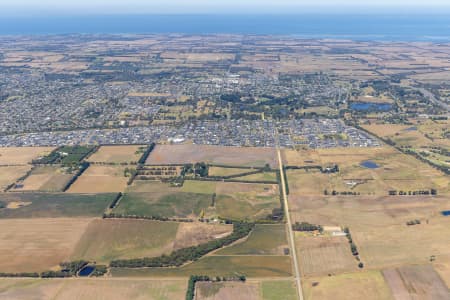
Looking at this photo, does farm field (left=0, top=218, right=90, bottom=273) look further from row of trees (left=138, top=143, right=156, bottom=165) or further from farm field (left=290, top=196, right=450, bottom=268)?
farm field (left=290, top=196, right=450, bottom=268)

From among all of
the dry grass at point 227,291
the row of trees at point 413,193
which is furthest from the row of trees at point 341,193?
the dry grass at point 227,291

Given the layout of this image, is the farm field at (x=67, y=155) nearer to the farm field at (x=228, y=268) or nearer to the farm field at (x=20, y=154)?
the farm field at (x=20, y=154)

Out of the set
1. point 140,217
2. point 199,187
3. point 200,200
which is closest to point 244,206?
point 200,200

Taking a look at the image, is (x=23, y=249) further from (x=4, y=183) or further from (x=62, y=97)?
(x=62, y=97)

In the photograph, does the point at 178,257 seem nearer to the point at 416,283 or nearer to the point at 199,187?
the point at 199,187

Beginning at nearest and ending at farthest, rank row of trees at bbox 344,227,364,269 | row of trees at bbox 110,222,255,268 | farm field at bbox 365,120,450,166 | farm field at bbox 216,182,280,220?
row of trees at bbox 344,227,364,269 < row of trees at bbox 110,222,255,268 < farm field at bbox 216,182,280,220 < farm field at bbox 365,120,450,166

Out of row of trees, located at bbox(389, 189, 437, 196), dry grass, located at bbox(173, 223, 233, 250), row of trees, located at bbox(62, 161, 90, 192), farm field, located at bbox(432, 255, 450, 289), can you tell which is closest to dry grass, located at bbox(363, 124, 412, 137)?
row of trees, located at bbox(389, 189, 437, 196)

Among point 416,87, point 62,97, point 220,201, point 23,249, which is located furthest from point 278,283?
point 416,87
